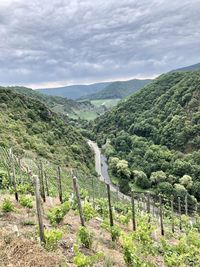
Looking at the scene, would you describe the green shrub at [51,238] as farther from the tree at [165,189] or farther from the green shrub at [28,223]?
the tree at [165,189]

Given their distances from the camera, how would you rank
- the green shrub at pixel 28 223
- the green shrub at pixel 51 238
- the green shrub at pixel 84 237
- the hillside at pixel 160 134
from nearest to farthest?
the green shrub at pixel 51 238 < the green shrub at pixel 84 237 < the green shrub at pixel 28 223 < the hillside at pixel 160 134

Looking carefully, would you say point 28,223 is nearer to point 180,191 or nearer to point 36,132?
point 36,132

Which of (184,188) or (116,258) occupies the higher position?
(116,258)

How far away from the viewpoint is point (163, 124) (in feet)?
378

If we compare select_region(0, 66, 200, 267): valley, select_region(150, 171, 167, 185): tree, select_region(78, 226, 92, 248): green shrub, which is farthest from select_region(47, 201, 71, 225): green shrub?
select_region(150, 171, 167, 185): tree

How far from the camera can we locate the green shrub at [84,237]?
419 inches

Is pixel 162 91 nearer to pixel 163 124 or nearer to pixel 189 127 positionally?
pixel 163 124

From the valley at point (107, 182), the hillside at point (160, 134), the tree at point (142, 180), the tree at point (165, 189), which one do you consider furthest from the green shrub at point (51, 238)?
the tree at point (142, 180)

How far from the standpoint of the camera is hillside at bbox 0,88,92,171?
58438 mm

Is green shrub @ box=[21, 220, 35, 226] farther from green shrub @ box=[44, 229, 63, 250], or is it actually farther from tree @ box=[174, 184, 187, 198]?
tree @ box=[174, 184, 187, 198]

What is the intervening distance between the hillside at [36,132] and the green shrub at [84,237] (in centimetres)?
3893

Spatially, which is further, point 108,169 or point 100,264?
point 108,169

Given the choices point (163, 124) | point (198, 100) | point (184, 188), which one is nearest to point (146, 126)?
point (163, 124)

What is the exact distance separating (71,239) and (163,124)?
106719 millimetres
